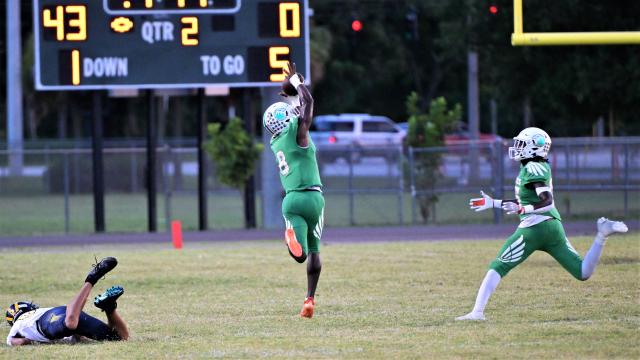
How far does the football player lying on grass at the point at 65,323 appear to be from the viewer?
9.92m

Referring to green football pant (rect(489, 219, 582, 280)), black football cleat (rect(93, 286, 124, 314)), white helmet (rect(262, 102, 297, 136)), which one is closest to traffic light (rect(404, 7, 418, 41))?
white helmet (rect(262, 102, 297, 136))

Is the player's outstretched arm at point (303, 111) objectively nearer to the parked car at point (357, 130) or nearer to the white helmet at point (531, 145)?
the white helmet at point (531, 145)

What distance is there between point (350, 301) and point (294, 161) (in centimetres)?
230

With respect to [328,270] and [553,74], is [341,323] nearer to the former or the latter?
[328,270]

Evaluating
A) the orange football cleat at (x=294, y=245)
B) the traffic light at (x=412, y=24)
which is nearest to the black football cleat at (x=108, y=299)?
the orange football cleat at (x=294, y=245)

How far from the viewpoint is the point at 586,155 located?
27375mm

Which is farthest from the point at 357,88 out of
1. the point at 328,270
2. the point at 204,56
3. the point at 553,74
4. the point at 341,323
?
the point at 341,323

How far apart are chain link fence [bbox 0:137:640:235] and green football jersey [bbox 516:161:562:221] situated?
14868 mm

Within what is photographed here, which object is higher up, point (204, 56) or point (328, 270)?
point (204, 56)

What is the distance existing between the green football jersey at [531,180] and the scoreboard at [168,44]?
36.0 ft

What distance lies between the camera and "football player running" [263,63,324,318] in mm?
11297

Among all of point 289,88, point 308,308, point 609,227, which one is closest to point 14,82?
point 289,88

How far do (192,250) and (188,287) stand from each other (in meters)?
5.44

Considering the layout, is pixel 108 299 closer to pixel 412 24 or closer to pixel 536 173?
pixel 536 173
